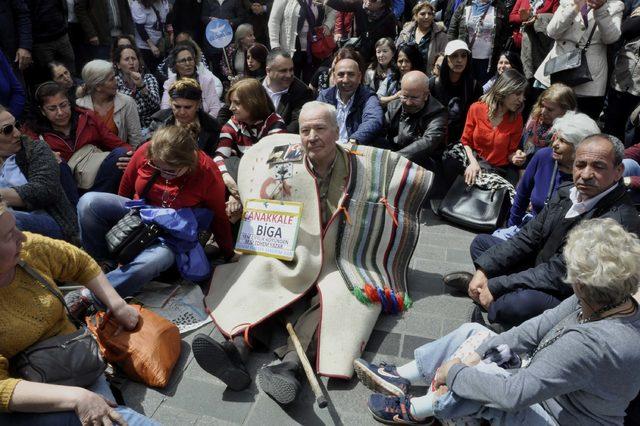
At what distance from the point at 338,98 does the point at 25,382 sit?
3982 millimetres

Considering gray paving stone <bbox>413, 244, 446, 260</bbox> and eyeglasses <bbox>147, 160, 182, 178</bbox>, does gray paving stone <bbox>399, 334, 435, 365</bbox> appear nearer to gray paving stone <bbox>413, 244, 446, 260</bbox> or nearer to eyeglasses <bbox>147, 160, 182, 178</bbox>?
gray paving stone <bbox>413, 244, 446, 260</bbox>

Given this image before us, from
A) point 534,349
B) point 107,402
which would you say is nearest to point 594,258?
point 534,349

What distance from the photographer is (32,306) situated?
2.40 m

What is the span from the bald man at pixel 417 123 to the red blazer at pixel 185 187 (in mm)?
1917

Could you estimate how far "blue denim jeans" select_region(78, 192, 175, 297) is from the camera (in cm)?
353

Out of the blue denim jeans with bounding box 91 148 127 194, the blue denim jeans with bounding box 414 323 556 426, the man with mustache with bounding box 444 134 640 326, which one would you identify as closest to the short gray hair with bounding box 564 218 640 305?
the blue denim jeans with bounding box 414 323 556 426

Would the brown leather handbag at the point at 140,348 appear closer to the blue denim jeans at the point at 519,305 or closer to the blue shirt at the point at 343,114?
the blue denim jeans at the point at 519,305

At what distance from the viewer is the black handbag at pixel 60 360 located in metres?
2.33

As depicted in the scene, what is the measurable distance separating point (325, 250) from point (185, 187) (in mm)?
1105

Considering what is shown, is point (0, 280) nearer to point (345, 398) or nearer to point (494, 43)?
point (345, 398)

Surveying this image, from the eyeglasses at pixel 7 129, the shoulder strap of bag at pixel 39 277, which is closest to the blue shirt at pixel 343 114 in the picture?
the eyeglasses at pixel 7 129

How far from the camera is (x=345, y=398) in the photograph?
2.90m

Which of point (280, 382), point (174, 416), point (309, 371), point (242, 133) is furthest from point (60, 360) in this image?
point (242, 133)

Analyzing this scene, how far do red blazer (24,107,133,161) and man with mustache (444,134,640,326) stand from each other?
3394mm
